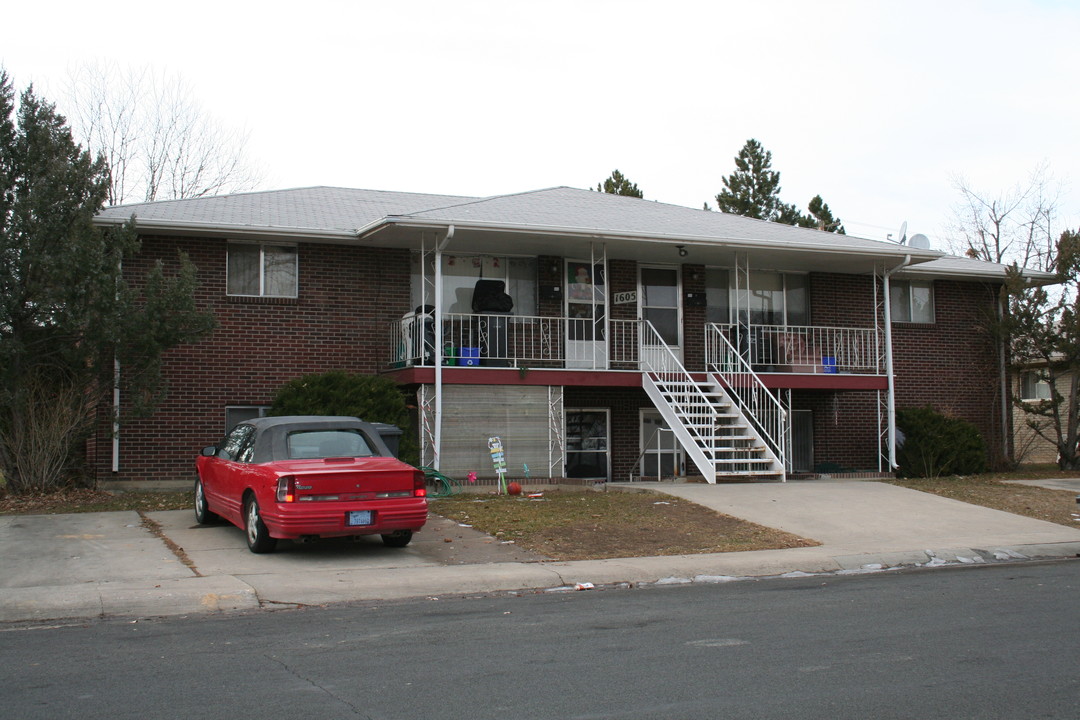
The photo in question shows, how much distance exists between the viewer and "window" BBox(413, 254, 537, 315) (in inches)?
722

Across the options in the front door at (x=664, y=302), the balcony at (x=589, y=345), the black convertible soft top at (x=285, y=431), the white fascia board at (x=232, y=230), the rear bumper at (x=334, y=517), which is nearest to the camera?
the rear bumper at (x=334, y=517)

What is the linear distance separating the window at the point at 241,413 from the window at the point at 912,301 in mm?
12546

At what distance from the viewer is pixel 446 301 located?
60.2 ft

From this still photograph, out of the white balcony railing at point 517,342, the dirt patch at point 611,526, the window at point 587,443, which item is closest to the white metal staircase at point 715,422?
the white balcony railing at point 517,342

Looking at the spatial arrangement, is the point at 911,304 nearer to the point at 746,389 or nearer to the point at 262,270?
the point at 746,389

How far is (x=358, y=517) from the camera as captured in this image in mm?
10336

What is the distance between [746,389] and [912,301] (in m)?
5.30

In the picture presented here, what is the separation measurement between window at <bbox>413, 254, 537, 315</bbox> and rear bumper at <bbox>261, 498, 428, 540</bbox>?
7.97 m

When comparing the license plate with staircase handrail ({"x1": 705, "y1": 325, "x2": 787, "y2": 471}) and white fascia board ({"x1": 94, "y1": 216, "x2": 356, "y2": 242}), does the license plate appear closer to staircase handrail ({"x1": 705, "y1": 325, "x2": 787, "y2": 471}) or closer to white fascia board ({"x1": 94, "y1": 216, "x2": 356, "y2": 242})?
white fascia board ({"x1": 94, "y1": 216, "x2": 356, "y2": 242})

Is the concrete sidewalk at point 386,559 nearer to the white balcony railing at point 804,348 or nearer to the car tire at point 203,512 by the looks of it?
the car tire at point 203,512

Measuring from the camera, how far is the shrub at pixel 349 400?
616 inches

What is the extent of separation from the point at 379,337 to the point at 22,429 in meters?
5.85

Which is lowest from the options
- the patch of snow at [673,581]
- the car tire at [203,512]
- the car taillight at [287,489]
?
the patch of snow at [673,581]

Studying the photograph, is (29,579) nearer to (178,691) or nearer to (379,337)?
(178,691)
